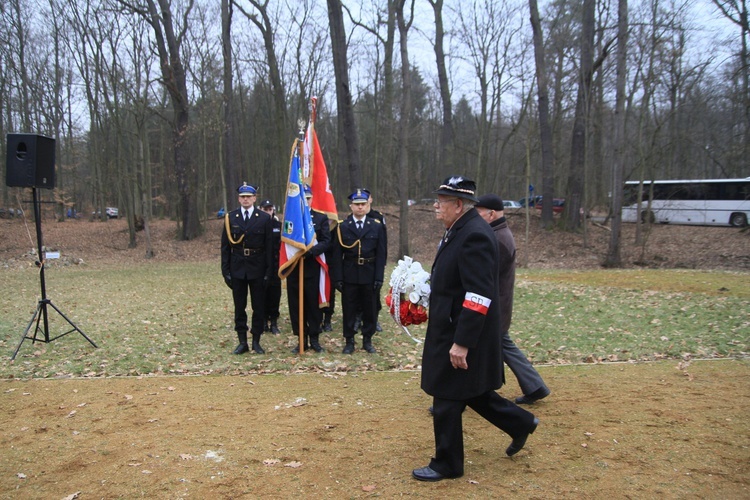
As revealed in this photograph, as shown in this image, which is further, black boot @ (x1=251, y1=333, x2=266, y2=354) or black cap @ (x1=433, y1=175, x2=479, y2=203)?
black boot @ (x1=251, y1=333, x2=266, y2=354)

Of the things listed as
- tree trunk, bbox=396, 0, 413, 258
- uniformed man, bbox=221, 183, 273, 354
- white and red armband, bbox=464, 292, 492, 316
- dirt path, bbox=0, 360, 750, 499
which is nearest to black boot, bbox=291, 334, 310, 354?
uniformed man, bbox=221, 183, 273, 354

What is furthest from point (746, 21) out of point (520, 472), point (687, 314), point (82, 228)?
point (82, 228)

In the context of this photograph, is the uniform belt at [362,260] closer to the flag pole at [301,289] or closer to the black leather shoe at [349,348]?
the flag pole at [301,289]

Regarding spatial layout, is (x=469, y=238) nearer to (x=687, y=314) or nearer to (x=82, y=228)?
(x=687, y=314)

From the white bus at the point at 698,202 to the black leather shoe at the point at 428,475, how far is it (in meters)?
24.5

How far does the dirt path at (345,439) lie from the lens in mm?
3602

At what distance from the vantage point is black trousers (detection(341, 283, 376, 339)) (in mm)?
7320

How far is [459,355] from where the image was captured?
3.46m

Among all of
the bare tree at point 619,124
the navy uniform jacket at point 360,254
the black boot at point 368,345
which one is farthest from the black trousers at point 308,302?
the bare tree at point 619,124

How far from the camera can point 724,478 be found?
11.8 feet

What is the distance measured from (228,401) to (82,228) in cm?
2863

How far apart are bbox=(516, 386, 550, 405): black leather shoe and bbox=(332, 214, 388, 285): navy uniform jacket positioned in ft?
8.73

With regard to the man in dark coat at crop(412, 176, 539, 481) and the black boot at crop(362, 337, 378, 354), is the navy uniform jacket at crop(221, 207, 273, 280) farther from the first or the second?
the man in dark coat at crop(412, 176, 539, 481)

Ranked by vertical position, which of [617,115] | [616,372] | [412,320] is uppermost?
[617,115]
